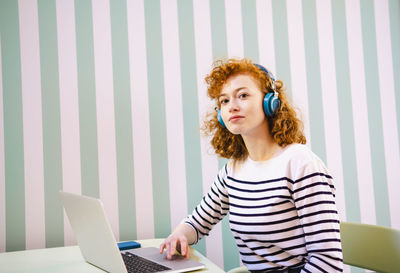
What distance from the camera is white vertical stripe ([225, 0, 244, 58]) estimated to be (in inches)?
67.6

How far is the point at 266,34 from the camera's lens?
1762 millimetres

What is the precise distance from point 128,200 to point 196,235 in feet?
1.24

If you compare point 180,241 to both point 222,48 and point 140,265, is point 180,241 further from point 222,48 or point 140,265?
point 222,48

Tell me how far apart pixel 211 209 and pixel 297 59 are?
0.85 meters

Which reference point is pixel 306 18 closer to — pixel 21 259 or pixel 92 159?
pixel 92 159

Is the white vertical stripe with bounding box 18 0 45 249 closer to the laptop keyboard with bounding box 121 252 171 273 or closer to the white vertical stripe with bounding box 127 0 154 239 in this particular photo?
the white vertical stripe with bounding box 127 0 154 239

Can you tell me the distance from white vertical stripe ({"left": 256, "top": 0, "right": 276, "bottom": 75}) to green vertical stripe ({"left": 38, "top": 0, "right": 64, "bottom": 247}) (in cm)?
88

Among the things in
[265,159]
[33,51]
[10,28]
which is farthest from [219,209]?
[10,28]

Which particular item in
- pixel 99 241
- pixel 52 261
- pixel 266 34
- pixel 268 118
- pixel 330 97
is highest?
pixel 266 34

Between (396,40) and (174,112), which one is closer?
(174,112)

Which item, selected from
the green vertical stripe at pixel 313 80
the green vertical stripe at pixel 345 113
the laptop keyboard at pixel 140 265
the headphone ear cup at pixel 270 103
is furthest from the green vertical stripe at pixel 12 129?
the green vertical stripe at pixel 345 113

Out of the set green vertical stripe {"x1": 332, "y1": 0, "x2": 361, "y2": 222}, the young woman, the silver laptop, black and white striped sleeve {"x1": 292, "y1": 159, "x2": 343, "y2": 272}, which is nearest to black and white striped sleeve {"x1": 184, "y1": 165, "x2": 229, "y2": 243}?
the young woman

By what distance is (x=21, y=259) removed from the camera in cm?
126

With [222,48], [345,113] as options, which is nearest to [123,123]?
[222,48]
